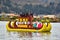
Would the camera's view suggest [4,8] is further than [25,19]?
Yes

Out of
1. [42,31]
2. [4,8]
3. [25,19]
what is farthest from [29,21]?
[4,8]

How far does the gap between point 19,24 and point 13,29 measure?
1111 millimetres

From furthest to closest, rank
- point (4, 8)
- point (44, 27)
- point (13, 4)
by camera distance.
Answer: point (13, 4), point (4, 8), point (44, 27)

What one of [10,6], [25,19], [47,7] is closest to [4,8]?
[10,6]

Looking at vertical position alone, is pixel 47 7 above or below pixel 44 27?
below

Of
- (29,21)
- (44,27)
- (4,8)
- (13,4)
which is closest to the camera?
(44,27)

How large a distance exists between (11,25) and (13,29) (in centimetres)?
95

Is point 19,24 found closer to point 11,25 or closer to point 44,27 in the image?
point 11,25

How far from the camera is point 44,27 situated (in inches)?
1432

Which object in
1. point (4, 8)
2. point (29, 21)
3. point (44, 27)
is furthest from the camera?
point (4, 8)

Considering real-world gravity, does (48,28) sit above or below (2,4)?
above

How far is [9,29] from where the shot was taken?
3859 cm

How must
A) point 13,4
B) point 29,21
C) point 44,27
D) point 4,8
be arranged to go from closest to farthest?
point 44,27
point 29,21
point 4,8
point 13,4

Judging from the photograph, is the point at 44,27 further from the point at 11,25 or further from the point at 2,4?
the point at 2,4
